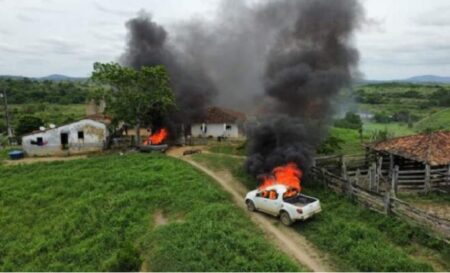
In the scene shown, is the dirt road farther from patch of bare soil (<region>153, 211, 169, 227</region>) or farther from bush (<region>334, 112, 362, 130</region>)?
bush (<region>334, 112, 362, 130</region>)

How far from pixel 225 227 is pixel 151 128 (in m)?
27.0

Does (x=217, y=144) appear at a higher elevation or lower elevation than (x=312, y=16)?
lower

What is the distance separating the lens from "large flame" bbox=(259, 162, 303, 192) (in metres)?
23.0

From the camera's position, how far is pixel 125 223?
21328 millimetres

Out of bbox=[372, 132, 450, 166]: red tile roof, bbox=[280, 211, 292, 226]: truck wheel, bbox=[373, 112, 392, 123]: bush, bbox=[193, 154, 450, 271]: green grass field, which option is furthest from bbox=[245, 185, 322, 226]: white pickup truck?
bbox=[373, 112, 392, 123]: bush

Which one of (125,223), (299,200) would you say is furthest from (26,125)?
(299,200)

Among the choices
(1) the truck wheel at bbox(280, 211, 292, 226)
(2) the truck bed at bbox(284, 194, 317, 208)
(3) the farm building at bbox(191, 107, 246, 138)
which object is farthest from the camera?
(3) the farm building at bbox(191, 107, 246, 138)

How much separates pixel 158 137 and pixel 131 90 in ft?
20.2

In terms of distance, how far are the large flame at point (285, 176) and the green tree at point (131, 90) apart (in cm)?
1770

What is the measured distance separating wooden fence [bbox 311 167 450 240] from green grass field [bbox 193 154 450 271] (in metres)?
0.38

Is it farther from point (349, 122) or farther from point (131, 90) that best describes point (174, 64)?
point (349, 122)

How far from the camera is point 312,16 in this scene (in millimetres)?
30531

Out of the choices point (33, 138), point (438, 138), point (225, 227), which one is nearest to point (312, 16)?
point (438, 138)

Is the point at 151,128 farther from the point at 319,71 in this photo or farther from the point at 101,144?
the point at 319,71
